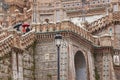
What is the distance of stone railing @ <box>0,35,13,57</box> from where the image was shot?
133ft

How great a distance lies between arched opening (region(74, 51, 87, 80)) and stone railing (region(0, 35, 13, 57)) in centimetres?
942

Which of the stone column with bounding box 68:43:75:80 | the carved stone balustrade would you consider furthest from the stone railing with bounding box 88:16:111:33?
the stone column with bounding box 68:43:75:80

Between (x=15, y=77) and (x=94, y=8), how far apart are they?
1265 inches

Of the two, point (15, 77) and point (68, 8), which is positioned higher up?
point (68, 8)

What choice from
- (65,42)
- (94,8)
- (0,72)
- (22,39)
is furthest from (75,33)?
(94,8)

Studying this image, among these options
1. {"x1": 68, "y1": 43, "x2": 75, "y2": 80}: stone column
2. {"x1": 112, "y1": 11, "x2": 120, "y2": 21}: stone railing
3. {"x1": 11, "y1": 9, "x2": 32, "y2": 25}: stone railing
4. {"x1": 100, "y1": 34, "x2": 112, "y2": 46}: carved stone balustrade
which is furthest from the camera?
{"x1": 11, "y1": 9, "x2": 32, "y2": 25}: stone railing

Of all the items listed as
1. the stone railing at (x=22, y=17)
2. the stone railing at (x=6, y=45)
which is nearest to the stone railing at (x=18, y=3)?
the stone railing at (x=22, y=17)

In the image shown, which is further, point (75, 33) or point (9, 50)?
point (75, 33)

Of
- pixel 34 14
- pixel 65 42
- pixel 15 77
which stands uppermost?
pixel 34 14

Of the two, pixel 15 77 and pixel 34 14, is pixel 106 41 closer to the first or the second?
pixel 15 77

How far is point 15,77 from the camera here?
4094cm

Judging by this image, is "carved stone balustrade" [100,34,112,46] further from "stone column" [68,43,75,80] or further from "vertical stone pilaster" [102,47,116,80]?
"stone column" [68,43,75,80]

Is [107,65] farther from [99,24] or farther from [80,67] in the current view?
[99,24]

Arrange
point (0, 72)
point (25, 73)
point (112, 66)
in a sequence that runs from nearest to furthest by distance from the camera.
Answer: point (0, 72) → point (25, 73) → point (112, 66)
